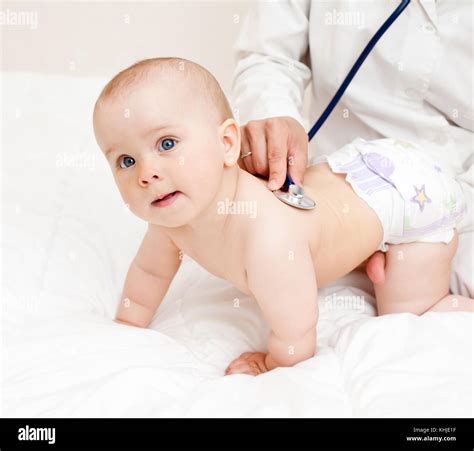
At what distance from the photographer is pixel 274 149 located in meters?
0.97

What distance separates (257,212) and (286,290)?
0.36ft

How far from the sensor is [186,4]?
2.06m

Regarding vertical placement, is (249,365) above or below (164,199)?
below

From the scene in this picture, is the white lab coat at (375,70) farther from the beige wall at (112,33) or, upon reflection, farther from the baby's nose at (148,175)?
the beige wall at (112,33)

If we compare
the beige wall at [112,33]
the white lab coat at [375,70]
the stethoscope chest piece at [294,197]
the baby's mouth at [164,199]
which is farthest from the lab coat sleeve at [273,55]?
the beige wall at [112,33]

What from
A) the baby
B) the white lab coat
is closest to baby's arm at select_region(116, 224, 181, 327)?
the baby

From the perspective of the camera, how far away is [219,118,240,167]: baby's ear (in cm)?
86

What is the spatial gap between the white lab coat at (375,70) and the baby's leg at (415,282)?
0.08 meters

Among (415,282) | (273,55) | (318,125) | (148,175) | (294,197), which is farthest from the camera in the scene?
(273,55)

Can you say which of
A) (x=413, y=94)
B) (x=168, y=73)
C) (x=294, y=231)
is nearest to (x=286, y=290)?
(x=294, y=231)

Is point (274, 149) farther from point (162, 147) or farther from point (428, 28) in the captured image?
point (428, 28)

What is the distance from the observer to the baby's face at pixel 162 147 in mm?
794

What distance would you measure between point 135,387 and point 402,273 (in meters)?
0.46
